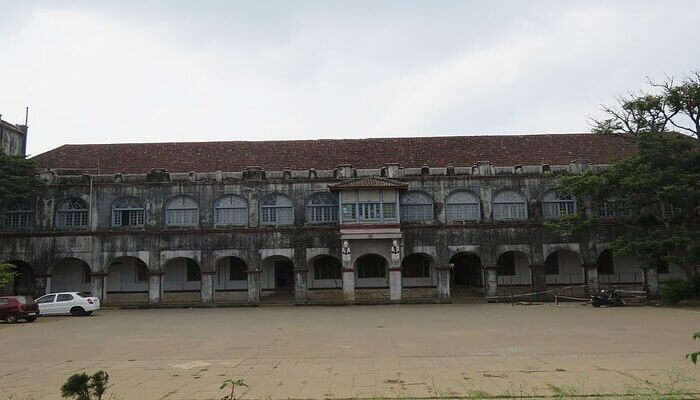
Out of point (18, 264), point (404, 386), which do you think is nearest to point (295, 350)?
point (404, 386)

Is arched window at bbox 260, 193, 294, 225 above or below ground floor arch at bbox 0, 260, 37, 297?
above

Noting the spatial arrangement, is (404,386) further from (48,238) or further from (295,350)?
(48,238)

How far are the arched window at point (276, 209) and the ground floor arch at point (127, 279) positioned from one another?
7.44 m

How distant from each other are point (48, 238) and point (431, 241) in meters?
20.3

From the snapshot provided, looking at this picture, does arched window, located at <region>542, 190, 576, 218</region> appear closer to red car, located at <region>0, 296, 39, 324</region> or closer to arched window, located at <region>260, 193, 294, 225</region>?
arched window, located at <region>260, 193, 294, 225</region>

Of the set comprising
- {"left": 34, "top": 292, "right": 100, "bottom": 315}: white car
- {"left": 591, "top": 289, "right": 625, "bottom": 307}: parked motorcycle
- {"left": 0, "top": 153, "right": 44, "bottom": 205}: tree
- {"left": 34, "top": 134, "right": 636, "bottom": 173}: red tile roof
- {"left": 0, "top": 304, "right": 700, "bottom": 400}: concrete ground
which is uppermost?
{"left": 34, "top": 134, "right": 636, "bottom": 173}: red tile roof

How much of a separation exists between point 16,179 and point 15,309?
31.0ft

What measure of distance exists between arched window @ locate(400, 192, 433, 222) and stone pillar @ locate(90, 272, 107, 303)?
639 inches

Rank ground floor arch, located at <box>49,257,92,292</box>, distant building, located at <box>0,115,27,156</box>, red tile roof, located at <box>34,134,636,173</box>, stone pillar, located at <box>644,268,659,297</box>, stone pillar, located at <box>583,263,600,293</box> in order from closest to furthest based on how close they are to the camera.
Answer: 1. stone pillar, located at <box>644,268,659,297</box>
2. stone pillar, located at <box>583,263,600,293</box>
3. ground floor arch, located at <box>49,257,92,292</box>
4. red tile roof, located at <box>34,134,636,173</box>
5. distant building, located at <box>0,115,27,156</box>

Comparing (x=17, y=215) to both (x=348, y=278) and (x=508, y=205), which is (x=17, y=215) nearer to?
(x=348, y=278)

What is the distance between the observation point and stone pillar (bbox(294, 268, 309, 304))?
28516 millimetres

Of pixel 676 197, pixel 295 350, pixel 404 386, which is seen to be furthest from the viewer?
pixel 676 197

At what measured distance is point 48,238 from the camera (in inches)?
1139

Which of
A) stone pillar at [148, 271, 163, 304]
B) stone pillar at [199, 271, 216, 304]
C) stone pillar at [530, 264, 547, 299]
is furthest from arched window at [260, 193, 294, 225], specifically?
stone pillar at [530, 264, 547, 299]
